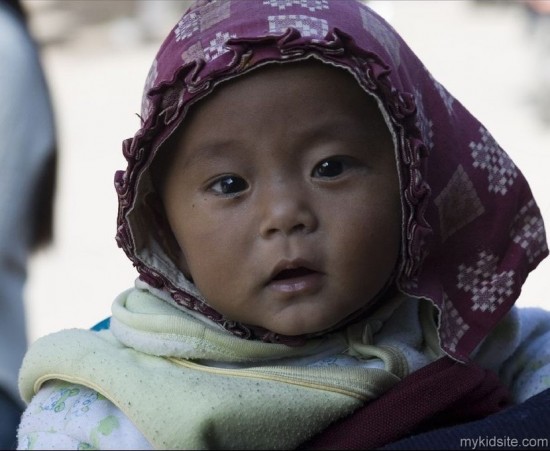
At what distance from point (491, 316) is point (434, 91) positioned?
0.34m

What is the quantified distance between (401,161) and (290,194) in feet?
0.56

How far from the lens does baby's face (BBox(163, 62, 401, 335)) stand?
4.01 ft

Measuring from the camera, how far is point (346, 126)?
1.26 m

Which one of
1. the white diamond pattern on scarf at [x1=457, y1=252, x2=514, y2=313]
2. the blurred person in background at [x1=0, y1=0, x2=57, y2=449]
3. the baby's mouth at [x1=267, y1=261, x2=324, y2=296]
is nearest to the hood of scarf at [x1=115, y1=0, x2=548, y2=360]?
the white diamond pattern on scarf at [x1=457, y1=252, x2=514, y2=313]

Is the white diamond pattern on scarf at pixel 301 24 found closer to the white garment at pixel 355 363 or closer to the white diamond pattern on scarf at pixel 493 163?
the white diamond pattern on scarf at pixel 493 163

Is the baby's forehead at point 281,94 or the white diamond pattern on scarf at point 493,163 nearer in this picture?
the baby's forehead at point 281,94

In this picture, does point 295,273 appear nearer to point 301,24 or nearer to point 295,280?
point 295,280

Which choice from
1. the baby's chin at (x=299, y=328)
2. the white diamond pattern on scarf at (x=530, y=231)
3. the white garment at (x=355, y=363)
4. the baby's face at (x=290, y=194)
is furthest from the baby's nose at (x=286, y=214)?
the white diamond pattern on scarf at (x=530, y=231)

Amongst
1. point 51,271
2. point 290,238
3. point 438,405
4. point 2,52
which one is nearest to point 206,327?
point 290,238

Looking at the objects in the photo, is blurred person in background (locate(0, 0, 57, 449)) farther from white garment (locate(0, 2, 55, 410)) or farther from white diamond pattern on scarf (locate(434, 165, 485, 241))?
white diamond pattern on scarf (locate(434, 165, 485, 241))

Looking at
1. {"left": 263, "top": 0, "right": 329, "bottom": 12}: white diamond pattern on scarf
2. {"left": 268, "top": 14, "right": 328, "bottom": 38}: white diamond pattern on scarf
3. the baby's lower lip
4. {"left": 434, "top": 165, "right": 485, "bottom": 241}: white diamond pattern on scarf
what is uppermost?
{"left": 263, "top": 0, "right": 329, "bottom": 12}: white diamond pattern on scarf

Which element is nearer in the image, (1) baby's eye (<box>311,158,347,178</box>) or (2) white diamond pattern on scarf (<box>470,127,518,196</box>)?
(1) baby's eye (<box>311,158,347,178</box>)

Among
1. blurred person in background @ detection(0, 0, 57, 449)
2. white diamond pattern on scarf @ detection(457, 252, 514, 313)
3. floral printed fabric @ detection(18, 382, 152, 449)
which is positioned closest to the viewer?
floral printed fabric @ detection(18, 382, 152, 449)

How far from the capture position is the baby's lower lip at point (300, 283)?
1235mm
